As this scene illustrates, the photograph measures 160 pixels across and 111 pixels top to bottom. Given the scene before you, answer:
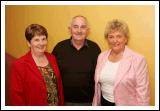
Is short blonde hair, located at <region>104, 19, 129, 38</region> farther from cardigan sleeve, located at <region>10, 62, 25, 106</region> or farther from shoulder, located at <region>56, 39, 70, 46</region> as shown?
cardigan sleeve, located at <region>10, 62, 25, 106</region>

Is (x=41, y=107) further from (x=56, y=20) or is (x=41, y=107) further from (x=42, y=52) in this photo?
(x=56, y=20)

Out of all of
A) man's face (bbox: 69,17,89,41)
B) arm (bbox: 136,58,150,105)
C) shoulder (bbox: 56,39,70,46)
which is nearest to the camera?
arm (bbox: 136,58,150,105)

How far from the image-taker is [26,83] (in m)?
2.26

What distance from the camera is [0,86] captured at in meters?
2.46

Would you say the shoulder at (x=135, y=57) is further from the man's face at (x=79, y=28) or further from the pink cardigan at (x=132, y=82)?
the man's face at (x=79, y=28)

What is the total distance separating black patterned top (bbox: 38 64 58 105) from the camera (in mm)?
2295

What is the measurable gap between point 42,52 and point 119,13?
92cm

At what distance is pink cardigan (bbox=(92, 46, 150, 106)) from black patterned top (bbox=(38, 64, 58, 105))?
56 centimetres

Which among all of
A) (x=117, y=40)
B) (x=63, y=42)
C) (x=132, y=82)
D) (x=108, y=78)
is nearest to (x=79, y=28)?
(x=63, y=42)

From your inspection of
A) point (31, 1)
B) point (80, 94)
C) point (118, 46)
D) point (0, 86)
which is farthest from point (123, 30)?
point (0, 86)

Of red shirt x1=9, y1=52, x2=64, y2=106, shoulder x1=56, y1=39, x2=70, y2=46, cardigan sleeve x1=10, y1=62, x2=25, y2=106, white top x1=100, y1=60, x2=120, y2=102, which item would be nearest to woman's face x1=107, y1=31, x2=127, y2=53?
white top x1=100, y1=60, x2=120, y2=102

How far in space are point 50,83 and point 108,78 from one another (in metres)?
0.54

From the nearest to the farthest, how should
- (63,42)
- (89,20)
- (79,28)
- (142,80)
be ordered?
(142,80) < (79,28) < (63,42) < (89,20)

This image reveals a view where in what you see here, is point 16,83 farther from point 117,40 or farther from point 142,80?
point 142,80
